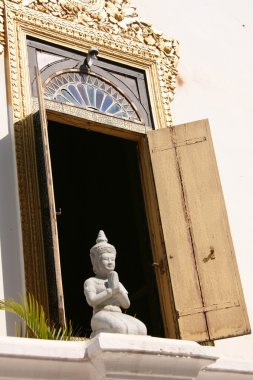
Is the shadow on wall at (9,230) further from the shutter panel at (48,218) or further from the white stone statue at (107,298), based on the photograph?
the white stone statue at (107,298)

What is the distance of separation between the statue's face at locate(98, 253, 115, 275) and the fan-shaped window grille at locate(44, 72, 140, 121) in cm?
184

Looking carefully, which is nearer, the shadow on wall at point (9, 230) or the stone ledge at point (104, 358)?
the stone ledge at point (104, 358)

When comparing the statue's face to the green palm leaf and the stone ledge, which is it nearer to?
the green palm leaf

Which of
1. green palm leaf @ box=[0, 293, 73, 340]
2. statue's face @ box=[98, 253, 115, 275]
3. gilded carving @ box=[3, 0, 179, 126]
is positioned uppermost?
gilded carving @ box=[3, 0, 179, 126]

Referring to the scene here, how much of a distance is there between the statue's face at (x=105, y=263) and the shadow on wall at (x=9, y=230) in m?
0.76

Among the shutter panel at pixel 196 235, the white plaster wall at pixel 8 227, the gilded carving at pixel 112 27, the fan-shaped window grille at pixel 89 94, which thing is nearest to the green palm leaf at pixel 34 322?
the white plaster wall at pixel 8 227

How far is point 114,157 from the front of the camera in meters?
9.27

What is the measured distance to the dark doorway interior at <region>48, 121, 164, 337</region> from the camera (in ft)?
27.7

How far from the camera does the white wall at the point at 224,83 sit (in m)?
7.50

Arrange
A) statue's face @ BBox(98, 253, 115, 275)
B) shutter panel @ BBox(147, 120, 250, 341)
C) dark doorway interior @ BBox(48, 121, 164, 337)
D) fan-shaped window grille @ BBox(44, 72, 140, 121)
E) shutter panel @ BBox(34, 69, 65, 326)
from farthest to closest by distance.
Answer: dark doorway interior @ BBox(48, 121, 164, 337) → fan-shaped window grille @ BBox(44, 72, 140, 121) → shutter panel @ BBox(147, 120, 250, 341) → shutter panel @ BBox(34, 69, 65, 326) → statue's face @ BBox(98, 253, 115, 275)

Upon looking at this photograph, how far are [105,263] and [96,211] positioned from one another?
4.47 metres

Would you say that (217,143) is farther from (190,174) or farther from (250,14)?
(250,14)

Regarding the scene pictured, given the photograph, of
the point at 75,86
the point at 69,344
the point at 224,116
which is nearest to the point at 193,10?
the point at 224,116

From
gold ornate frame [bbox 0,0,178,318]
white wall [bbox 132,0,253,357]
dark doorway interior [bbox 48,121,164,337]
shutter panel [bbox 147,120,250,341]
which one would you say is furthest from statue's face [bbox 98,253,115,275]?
dark doorway interior [bbox 48,121,164,337]
